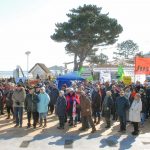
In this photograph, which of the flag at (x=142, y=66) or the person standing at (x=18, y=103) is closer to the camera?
the person standing at (x=18, y=103)

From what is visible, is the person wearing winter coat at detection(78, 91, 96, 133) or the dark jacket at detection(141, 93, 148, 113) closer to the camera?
the person wearing winter coat at detection(78, 91, 96, 133)

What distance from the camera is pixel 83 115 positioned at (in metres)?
17.0

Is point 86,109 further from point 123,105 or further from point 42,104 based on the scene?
point 42,104

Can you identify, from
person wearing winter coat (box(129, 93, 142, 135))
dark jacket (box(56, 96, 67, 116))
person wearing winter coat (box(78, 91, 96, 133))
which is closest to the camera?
person wearing winter coat (box(129, 93, 142, 135))

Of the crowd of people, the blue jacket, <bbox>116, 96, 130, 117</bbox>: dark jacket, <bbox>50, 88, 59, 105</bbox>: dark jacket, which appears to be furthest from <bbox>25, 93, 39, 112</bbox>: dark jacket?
<bbox>50, 88, 59, 105</bbox>: dark jacket

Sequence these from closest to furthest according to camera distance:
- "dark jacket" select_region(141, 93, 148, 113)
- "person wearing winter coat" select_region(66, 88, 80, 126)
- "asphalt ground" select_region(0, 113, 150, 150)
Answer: "asphalt ground" select_region(0, 113, 150, 150) < "dark jacket" select_region(141, 93, 148, 113) < "person wearing winter coat" select_region(66, 88, 80, 126)

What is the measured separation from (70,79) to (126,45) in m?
85.2

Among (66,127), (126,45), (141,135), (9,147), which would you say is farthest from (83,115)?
(126,45)

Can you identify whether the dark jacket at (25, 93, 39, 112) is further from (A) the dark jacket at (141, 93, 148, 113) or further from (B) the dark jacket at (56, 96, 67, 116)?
(A) the dark jacket at (141, 93, 148, 113)

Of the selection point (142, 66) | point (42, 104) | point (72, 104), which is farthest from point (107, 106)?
point (142, 66)

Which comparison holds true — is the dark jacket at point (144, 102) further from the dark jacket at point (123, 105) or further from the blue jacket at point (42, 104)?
the blue jacket at point (42, 104)

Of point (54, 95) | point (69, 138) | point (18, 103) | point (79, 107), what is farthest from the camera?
point (54, 95)

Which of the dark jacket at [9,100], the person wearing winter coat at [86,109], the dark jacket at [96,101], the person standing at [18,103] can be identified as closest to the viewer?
the person wearing winter coat at [86,109]

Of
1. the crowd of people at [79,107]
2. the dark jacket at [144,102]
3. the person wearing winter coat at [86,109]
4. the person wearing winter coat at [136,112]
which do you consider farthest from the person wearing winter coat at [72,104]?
the dark jacket at [144,102]
